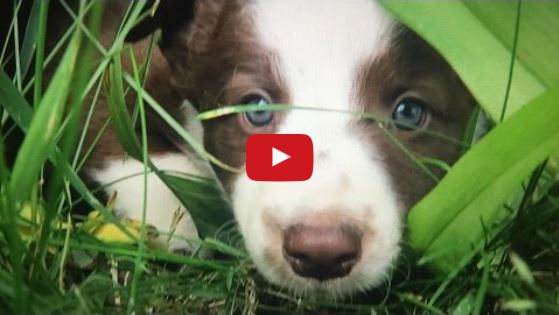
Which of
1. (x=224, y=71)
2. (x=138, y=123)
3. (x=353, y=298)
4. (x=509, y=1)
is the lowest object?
(x=353, y=298)

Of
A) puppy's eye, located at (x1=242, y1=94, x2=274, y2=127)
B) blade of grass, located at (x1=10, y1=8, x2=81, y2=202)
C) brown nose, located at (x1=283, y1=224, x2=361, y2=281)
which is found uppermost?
blade of grass, located at (x1=10, y1=8, x2=81, y2=202)

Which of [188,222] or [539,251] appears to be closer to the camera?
[539,251]

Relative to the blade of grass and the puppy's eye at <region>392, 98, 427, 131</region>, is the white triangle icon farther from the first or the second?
the blade of grass

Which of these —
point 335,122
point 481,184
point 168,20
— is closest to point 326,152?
point 335,122

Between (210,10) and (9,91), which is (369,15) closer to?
(210,10)

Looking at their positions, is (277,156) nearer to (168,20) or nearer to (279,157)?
(279,157)

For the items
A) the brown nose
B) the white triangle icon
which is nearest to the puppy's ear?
the white triangle icon

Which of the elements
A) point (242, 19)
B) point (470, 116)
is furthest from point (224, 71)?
point (470, 116)
